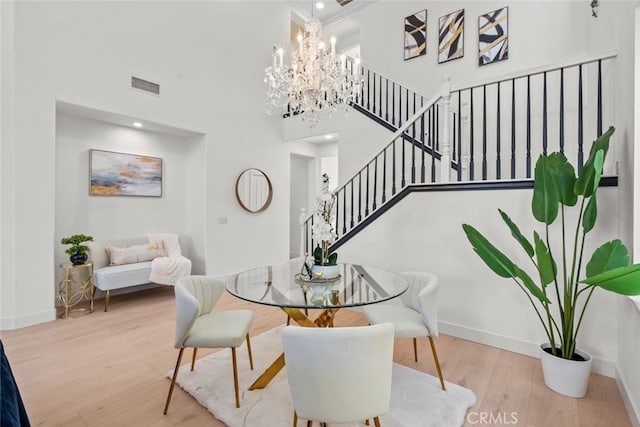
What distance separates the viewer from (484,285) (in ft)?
8.85

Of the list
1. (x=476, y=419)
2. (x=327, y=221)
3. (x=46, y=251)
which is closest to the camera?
(x=476, y=419)

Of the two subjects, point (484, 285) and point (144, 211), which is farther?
point (144, 211)

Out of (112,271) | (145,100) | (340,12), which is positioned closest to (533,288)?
(112,271)

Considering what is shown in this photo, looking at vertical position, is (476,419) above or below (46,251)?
below

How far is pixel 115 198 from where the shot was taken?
4176 mm

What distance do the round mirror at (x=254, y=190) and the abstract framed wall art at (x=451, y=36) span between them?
3832 mm

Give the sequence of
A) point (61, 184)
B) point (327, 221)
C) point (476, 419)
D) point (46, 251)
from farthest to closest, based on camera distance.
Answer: point (61, 184) < point (46, 251) < point (327, 221) < point (476, 419)

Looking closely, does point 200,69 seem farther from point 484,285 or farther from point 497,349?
point 497,349

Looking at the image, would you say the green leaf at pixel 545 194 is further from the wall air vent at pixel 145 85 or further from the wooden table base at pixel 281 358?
the wall air vent at pixel 145 85

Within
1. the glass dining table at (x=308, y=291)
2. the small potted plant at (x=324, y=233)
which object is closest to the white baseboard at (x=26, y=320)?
the glass dining table at (x=308, y=291)

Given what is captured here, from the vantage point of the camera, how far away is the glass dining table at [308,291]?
5.55ft

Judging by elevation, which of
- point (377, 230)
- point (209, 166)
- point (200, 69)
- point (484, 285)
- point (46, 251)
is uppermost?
point (200, 69)

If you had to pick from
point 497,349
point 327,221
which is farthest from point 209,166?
point 497,349

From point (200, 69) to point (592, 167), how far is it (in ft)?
16.6
